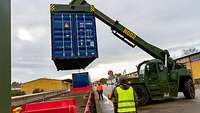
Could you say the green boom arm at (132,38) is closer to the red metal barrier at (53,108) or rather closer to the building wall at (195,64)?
the red metal barrier at (53,108)

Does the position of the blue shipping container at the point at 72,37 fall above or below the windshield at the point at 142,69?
above

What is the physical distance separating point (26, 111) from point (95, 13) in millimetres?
14460

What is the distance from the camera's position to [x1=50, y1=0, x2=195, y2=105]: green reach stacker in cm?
1772

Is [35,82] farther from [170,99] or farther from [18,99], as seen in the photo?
[170,99]

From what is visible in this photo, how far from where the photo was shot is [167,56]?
20.0 metres

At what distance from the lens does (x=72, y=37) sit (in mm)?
16578

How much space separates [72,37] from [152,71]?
206 inches

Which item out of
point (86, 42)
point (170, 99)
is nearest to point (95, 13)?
point (86, 42)

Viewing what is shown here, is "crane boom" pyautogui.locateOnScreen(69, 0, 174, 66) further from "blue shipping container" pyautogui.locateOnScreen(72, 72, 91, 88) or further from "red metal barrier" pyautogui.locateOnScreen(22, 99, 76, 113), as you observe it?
"blue shipping container" pyautogui.locateOnScreen(72, 72, 91, 88)

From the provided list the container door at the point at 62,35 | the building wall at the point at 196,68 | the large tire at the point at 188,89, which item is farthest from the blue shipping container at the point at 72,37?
the building wall at the point at 196,68

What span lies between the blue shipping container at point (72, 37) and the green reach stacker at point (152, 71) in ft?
1.75

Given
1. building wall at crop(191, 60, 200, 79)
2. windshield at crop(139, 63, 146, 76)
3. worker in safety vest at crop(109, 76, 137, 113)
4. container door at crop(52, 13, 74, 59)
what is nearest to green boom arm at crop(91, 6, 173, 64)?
windshield at crop(139, 63, 146, 76)

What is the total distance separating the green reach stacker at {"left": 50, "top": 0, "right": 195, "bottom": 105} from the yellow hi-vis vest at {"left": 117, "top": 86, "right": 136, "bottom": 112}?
1115 cm

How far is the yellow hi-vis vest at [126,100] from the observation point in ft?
20.1
